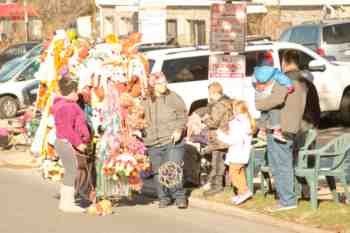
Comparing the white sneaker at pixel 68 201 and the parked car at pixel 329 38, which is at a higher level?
the parked car at pixel 329 38

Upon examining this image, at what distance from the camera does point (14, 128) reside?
19.5 metres

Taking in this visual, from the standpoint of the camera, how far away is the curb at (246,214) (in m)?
10.9

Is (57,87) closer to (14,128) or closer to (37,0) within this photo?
(14,128)

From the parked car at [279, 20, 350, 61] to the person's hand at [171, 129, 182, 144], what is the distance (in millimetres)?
16615

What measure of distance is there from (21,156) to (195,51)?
12.7 feet

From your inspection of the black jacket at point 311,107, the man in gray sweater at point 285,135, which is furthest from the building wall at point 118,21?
the man in gray sweater at point 285,135

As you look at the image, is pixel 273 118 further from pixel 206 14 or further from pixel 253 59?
pixel 206 14

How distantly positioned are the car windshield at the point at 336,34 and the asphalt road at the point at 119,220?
1661cm

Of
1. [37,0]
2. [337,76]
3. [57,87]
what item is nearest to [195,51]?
[337,76]

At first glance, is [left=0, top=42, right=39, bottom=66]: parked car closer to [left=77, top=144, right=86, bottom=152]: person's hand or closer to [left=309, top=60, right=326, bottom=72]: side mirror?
[left=309, top=60, right=326, bottom=72]: side mirror

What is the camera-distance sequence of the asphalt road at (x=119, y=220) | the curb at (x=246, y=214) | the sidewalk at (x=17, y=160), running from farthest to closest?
1. the sidewalk at (x=17, y=160)
2. the asphalt road at (x=119, y=220)
3. the curb at (x=246, y=214)

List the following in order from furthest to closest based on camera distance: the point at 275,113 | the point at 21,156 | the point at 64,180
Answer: the point at 21,156 → the point at 64,180 → the point at 275,113

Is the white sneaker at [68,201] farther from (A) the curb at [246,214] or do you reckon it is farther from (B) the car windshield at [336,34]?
(B) the car windshield at [336,34]

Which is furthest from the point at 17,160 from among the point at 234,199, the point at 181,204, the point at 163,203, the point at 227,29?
the point at 234,199
